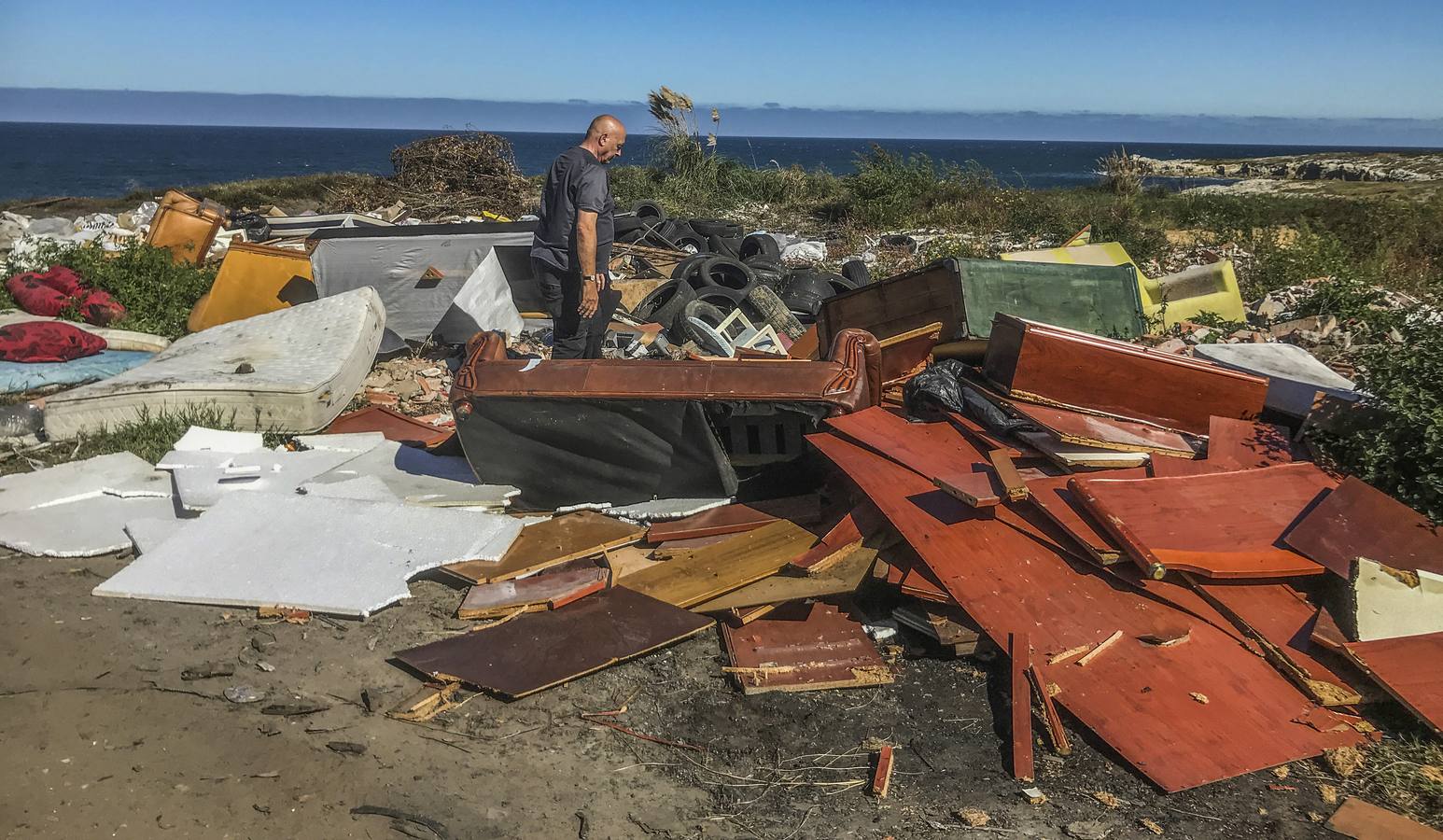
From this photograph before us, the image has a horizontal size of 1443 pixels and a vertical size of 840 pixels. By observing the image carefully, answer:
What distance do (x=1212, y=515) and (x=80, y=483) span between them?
5.58 metres

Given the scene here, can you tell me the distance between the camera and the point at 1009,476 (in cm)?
374

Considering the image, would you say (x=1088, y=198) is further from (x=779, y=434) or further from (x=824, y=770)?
(x=824, y=770)

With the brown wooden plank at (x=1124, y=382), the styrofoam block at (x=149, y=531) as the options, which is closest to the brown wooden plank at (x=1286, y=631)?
the brown wooden plank at (x=1124, y=382)

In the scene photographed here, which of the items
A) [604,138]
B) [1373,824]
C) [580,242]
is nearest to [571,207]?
[580,242]

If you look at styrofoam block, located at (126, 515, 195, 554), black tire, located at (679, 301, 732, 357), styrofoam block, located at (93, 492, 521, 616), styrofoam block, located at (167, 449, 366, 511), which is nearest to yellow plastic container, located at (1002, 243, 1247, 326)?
black tire, located at (679, 301, 732, 357)

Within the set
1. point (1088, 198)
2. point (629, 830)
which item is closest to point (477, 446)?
point (629, 830)

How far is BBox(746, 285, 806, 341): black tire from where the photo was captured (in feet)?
23.2

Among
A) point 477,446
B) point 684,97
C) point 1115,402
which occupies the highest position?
point 684,97

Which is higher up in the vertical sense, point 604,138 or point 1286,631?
point 604,138

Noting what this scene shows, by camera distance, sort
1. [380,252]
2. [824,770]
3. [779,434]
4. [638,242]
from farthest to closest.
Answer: [638,242] → [380,252] → [779,434] → [824,770]

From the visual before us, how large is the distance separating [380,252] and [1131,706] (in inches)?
266

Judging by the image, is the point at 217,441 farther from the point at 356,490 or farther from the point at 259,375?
the point at 356,490

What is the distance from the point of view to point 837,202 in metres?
16.0

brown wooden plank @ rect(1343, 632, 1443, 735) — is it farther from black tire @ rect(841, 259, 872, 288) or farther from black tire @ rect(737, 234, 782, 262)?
black tire @ rect(737, 234, 782, 262)
